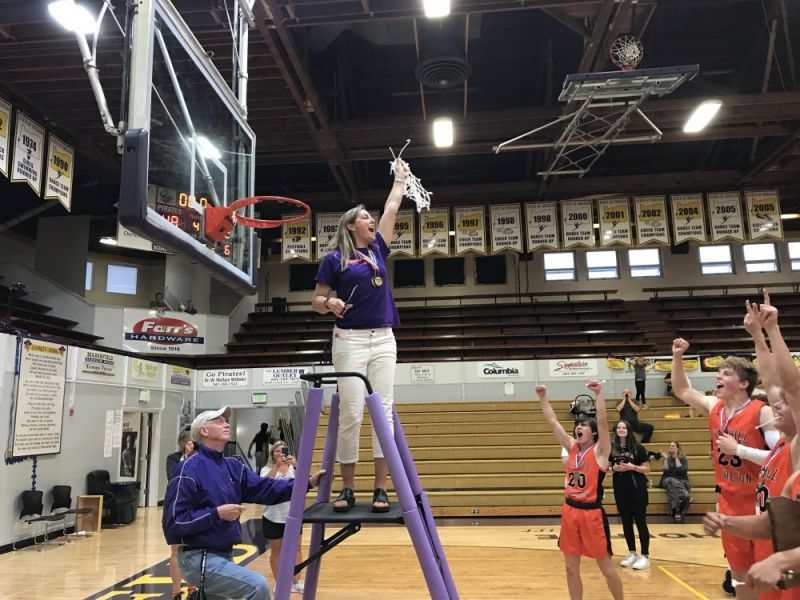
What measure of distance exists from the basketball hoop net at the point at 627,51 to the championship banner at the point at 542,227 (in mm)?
4700

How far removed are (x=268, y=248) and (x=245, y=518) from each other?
1104cm

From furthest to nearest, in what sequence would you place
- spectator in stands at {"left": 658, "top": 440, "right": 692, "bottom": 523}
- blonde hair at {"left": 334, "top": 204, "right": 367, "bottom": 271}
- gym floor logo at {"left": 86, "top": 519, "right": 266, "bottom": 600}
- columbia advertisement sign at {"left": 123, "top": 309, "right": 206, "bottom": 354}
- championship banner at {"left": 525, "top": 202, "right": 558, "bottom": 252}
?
columbia advertisement sign at {"left": 123, "top": 309, "right": 206, "bottom": 354} < championship banner at {"left": 525, "top": 202, "right": 558, "bottom": 252} < spectator in stands at {"left": 658, "top": 440, "right": 692, "bottom": 523} < gym floor logo at {"left": 86, "top": 519, "right": 266, "bottom": 600} < blonde hair at {"left": 334, "top": 204, "right": 367, "bottom": 271}

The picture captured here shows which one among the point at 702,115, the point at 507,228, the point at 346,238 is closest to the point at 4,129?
the point at 346,238

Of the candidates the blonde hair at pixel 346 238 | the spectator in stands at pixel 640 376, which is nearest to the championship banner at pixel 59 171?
the blonde hair at pixel 346 238

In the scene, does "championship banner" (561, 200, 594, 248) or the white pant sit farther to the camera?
"championship banner" (561, 200, 594, 248)

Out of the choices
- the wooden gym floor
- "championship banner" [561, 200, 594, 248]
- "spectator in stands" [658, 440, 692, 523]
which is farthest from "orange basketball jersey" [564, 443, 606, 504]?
"championship banner" [561, 200, 594, 248]

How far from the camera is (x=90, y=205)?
650 inches

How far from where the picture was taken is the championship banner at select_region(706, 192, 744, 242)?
44.8ft

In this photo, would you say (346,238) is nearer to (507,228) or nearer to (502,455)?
(502,455)

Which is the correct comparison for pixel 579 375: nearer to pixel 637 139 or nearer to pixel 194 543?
pixel 637 139

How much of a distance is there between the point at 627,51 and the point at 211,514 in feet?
29.9

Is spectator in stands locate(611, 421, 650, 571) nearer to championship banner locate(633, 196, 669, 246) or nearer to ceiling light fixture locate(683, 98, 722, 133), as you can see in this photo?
ceiling light fixture locate(683, 98, 722, 133)

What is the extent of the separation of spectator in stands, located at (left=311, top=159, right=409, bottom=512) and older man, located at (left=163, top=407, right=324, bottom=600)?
269mm

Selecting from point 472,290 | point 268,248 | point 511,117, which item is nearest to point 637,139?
point 511,117
